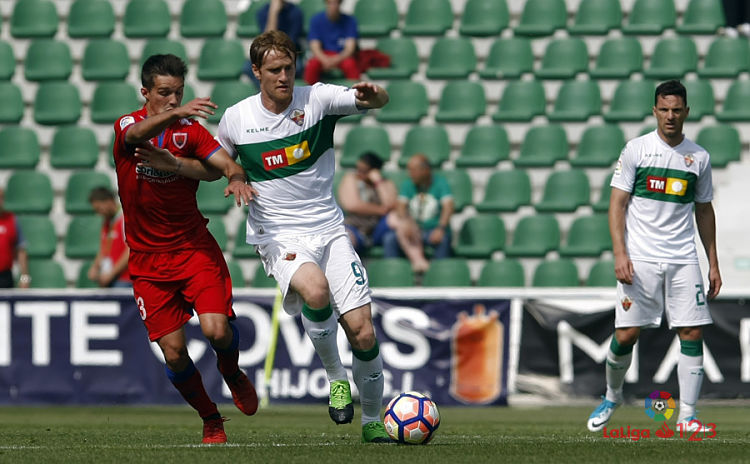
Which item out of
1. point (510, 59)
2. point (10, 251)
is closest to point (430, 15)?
point (510, 59)

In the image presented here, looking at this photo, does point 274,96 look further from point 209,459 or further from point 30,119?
point 30,119

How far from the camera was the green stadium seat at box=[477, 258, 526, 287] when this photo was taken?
43.0 feet

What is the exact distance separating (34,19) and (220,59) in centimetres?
265

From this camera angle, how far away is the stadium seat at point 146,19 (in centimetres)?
1548

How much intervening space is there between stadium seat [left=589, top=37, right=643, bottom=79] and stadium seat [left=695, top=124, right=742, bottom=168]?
1214mm

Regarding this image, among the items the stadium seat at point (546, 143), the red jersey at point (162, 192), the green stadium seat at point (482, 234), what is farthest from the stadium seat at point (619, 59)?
the red jersey at point (162, 192)

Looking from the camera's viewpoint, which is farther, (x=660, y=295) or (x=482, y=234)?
(x=482, y=234)

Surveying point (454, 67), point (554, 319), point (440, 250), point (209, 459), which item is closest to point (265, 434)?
point (209, 459)

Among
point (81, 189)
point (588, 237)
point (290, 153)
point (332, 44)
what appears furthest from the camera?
point (332, 44)

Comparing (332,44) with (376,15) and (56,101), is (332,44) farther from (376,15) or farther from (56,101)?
(56,101)

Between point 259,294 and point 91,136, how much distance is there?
166 inches

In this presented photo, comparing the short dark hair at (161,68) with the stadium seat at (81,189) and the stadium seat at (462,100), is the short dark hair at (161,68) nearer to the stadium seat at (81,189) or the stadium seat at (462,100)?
the stadium seat at (81,189)

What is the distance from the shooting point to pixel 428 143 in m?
14.4

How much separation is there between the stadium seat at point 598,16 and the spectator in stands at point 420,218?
3328 millimetres
